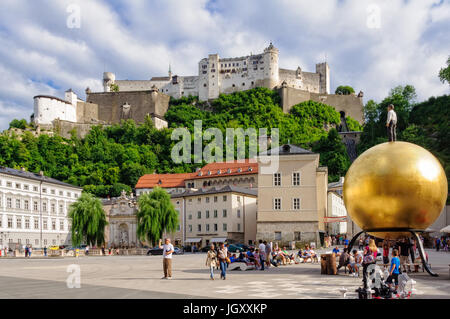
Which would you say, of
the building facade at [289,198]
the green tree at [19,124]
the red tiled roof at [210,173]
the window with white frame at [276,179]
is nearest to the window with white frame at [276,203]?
the building facade at [289,198]

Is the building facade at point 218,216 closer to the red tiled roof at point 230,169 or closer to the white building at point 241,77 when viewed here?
the red tiled roof at point 230,169

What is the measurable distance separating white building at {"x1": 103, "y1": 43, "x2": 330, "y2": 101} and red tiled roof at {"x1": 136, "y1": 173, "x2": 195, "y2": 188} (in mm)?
56097

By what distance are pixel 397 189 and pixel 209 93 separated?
145 metres

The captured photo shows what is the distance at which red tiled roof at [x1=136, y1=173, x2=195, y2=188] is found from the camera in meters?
94.6

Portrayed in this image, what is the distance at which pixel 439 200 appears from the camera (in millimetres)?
6012

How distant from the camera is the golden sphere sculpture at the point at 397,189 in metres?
5.84

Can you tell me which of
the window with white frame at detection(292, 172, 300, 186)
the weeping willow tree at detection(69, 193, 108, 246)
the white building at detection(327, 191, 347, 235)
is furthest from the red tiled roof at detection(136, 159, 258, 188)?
the window with white frame at detection(292, 172, 300, 186)

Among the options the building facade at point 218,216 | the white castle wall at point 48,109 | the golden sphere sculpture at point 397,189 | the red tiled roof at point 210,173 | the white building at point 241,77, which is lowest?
the building facade at point 218,216

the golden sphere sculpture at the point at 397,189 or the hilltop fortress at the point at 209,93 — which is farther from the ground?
the hilltop fortress at the point at 209,93

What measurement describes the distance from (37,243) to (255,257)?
5998cm

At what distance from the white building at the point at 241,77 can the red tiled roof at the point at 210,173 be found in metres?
56.9

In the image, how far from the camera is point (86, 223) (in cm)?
5991

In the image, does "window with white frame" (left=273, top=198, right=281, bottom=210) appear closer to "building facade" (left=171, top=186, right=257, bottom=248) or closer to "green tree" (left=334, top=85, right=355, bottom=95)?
"building facade" (left=171, top=186, right=257, bottom=248)
